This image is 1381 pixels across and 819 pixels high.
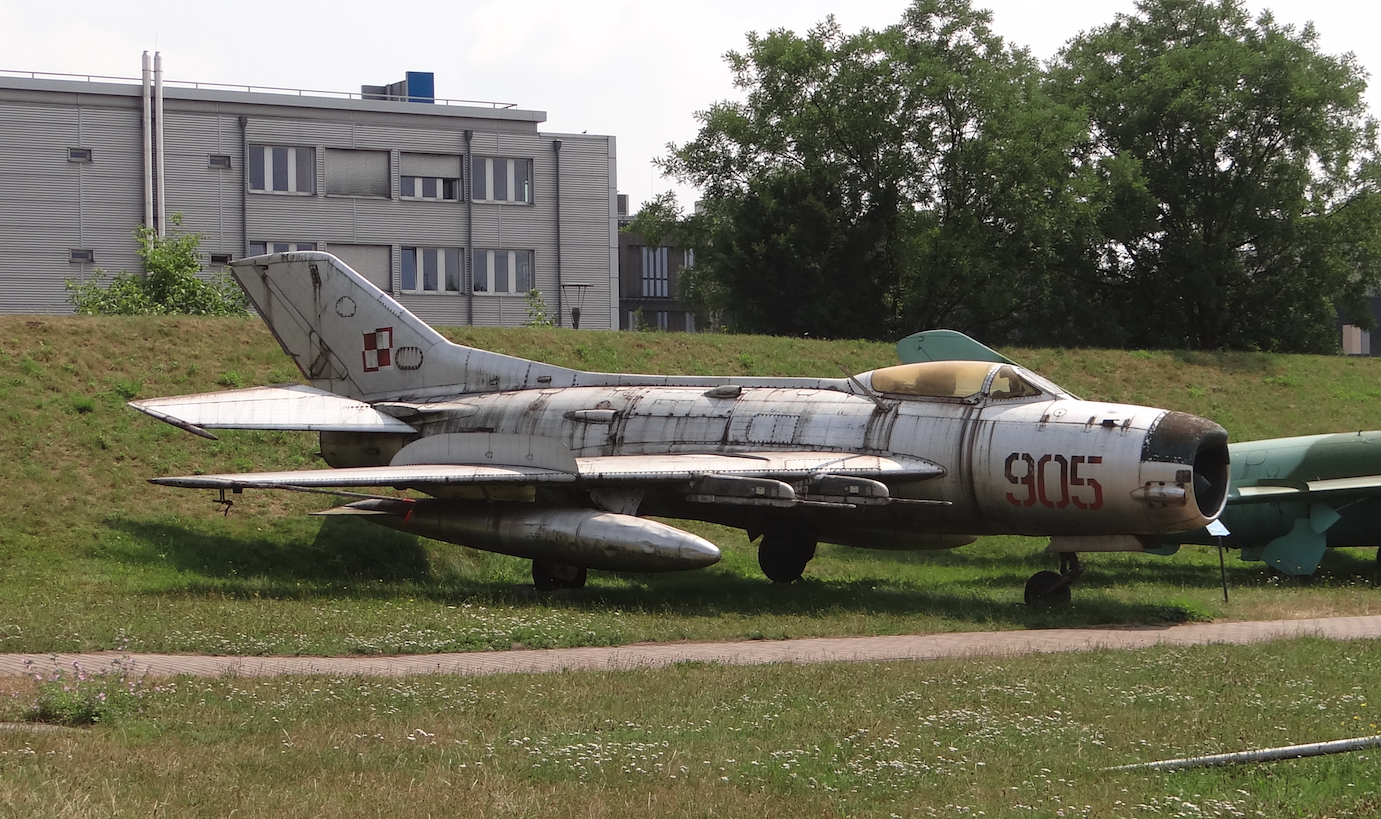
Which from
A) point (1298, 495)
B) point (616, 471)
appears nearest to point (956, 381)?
point (616, 471)

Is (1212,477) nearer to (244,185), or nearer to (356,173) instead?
(356,173)

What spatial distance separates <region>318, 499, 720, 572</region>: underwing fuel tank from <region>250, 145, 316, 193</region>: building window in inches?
1489

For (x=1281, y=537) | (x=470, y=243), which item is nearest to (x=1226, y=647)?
(x=1281, y=537)

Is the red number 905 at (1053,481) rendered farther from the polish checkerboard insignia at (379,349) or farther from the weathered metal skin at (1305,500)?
the polish checkerboard insignia at (379,349)

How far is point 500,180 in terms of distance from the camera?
59.2 metres

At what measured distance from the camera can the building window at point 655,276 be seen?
104938 millimetres

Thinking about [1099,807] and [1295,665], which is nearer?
[1099,807]

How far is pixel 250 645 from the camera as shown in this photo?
13797 millimetres

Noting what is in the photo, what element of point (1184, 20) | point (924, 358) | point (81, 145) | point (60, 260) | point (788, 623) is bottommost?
point (788, 623)

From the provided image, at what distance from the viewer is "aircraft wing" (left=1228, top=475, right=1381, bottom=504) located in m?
22.4

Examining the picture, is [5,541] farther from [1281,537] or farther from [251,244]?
[251,244]

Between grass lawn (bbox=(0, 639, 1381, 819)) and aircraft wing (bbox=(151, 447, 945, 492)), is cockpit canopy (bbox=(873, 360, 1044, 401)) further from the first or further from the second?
grass lawn (bbox=(0, 639, 1381, 819))

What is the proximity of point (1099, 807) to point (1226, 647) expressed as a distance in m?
7.03

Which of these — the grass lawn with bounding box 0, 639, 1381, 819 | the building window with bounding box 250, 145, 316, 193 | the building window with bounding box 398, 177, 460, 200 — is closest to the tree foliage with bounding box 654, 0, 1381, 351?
the building window with bounding box 398, 177, 460, 200
